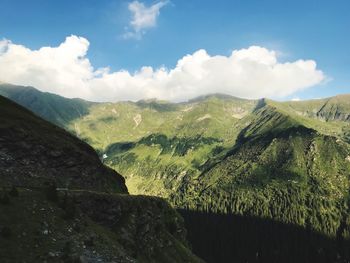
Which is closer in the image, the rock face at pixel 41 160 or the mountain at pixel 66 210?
the mountain at pixel 66 210

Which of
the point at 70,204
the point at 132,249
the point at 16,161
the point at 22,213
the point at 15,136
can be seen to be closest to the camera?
the point at 22,213

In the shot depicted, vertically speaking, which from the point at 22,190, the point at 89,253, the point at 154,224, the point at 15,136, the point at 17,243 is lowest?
the point at 154,224

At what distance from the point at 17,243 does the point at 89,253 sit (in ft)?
22.5

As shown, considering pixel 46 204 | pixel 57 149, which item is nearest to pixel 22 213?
pixel 46 204

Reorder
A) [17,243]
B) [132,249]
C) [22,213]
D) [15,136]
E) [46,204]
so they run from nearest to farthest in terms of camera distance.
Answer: [17,243] → [22,213] → [46,204] → [132,249] → [15,136]

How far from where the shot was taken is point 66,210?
3644 centimetres

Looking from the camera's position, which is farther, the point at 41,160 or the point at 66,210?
the point at 41,160

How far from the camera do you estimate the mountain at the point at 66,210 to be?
29.8 meters

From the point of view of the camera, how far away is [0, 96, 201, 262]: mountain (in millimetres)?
29844

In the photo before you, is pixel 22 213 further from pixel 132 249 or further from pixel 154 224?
pixel 154 224

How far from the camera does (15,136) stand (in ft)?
190

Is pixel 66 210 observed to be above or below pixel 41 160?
below

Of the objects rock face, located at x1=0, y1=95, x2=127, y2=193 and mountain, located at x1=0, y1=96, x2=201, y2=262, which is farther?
rock face, located at x1=0, y1=95, x2=127, y2=193

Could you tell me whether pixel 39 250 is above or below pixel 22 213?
below
